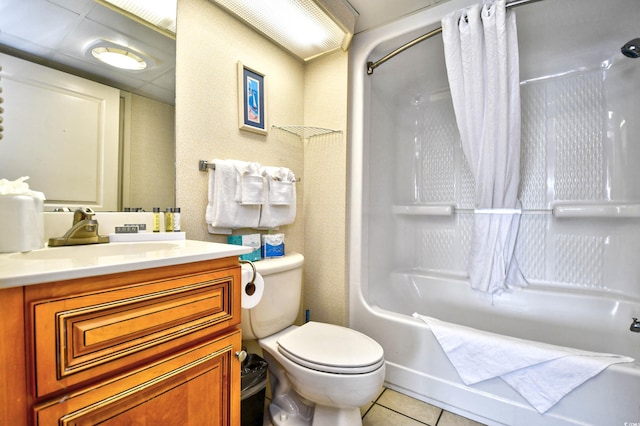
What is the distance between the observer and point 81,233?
37.4 inches

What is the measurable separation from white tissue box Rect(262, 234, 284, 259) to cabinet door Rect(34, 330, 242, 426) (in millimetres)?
685

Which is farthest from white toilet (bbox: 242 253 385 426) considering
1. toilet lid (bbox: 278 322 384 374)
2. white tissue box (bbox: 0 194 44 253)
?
white tissue box (bbox: 0 194 44 253)

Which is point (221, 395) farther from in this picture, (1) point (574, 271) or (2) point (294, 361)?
(1) point (574, 271)

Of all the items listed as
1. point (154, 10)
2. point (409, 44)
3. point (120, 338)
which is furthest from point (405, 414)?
point (154, 10)

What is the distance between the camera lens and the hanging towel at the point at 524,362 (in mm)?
1122

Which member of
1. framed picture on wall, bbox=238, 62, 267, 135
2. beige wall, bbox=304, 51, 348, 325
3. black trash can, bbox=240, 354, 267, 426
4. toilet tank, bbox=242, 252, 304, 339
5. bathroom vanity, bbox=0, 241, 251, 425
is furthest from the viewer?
beige wall, bbox=304, 51, 348, 325

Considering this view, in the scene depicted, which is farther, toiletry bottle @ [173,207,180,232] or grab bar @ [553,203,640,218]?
grab bar @ [553,203,640,218]

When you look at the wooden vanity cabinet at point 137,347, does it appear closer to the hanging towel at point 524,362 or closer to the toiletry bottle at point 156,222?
the toiletry bottle at point 156,222

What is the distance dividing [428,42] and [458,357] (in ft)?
5.98

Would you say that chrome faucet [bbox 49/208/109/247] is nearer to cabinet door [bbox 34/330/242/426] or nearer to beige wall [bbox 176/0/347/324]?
beige wall [bbox 176/0/347/324]

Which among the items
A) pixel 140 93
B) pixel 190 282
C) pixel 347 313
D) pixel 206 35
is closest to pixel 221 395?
pixel 190 282

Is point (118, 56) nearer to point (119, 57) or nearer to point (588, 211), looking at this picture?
point (119, 57)

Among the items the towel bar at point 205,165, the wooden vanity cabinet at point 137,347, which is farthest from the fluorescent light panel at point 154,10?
the wooden vanity cabinet at point 137,347

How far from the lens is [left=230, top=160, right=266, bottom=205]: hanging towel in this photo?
1416 millimetres
